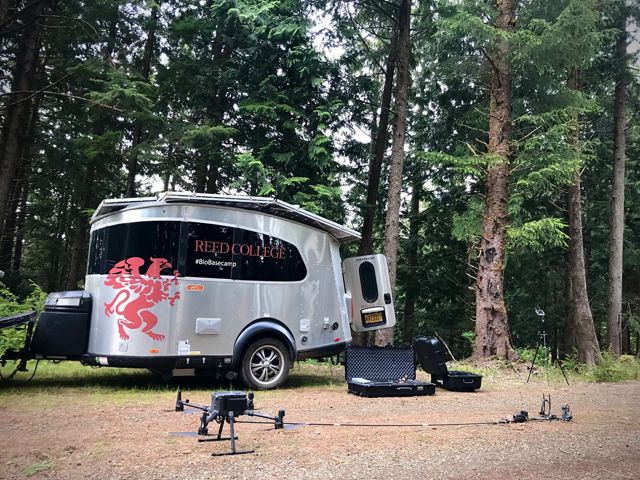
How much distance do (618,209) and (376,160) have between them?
8158 mm

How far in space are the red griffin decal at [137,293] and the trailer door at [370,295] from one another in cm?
352

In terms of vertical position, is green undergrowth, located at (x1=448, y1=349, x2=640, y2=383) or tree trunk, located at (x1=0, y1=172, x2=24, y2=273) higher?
tree trunk, located at (x1=0, y1=172, x2=24, y2=273)

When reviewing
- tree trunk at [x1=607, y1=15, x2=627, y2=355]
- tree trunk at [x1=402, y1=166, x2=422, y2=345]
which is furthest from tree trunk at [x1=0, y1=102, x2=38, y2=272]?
tree trunk at [x1=607, y1=15, x2=627, y2=355]

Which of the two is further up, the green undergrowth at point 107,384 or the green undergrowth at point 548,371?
the green undergrowth at point 548,371

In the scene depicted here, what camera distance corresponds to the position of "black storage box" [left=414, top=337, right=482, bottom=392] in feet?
28.4

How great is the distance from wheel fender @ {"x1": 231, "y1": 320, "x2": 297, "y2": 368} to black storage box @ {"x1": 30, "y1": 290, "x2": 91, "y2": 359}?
216 cm

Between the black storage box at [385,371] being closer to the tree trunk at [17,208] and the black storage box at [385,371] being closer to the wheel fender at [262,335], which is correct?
the wheel fender at [262,335]

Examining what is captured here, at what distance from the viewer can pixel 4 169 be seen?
1309 cm

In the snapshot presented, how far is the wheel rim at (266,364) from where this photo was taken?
7.97 metres

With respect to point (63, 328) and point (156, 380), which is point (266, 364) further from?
point (63, 328)

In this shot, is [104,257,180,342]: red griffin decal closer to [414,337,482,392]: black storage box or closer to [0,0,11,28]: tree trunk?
[414,337,482,392]: black storage box

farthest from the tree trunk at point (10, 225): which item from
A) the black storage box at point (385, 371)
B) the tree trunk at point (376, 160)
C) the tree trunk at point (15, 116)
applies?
the black storage box at point (385, 371)

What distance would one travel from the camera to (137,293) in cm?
728

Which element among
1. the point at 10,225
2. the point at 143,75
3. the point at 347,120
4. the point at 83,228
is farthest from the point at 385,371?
the point at 10,225
